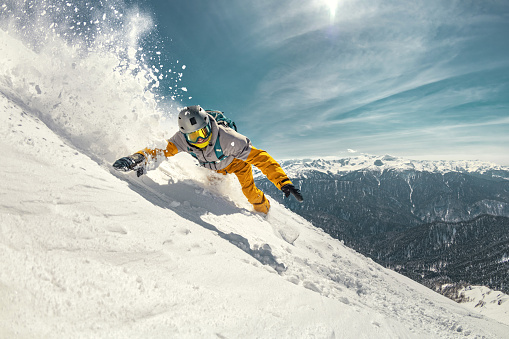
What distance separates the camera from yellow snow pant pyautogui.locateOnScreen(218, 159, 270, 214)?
7.62 metres

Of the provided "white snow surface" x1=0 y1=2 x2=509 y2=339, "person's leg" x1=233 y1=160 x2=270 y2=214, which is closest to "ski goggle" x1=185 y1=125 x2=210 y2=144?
"white snow surface" x1=0 y1=2 x2=509 y2=339

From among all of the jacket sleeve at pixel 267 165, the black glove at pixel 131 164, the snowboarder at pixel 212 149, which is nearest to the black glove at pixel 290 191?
the snowboarder at pixel 212 149

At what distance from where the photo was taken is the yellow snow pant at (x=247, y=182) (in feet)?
25.0

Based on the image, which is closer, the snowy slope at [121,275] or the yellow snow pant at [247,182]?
the snowy slope at [121,275]

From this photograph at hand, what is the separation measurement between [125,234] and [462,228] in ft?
803

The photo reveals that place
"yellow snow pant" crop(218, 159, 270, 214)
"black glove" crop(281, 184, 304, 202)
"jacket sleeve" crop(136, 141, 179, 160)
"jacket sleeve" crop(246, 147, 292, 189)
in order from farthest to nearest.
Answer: "yellow snow pant" crop(218, 159, 270, 214), "jacket sleeve" crop(246, 147, 292, 189), "jacket sleeve" crop(136, 141, 179, 160), "black glove" crop(281, 184, 304, 202)

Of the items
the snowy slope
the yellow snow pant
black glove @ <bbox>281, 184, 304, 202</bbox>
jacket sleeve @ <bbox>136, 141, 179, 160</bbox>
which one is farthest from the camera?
the yellow snow pant

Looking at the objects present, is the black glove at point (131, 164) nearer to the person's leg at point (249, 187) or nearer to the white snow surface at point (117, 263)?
the white snow surface at point (117, 263)

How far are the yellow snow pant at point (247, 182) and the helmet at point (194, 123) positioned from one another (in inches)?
68.9

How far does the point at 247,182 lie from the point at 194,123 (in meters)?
2.70

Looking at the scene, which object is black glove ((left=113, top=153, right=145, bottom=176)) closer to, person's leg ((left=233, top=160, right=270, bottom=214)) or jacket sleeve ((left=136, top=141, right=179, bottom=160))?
jacket sleeve ((left=136, top=141, right=179, bottom=160))

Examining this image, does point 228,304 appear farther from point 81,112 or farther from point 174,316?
point 81,112

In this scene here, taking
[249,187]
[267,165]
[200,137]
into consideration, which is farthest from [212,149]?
[249,187]

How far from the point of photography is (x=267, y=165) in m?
6.61
